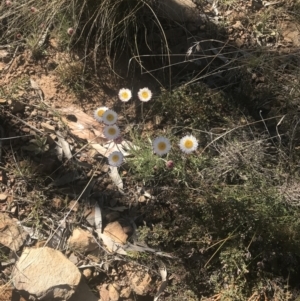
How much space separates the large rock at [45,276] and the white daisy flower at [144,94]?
37.5 inches

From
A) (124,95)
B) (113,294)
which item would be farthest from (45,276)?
(124,95)

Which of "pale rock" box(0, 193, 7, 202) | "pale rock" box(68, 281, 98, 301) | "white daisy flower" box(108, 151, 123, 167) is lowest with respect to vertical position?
"pale rock" box(68, 281, 98, 301)

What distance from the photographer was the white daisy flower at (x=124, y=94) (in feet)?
8.64

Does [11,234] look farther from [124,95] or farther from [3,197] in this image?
[124,95]

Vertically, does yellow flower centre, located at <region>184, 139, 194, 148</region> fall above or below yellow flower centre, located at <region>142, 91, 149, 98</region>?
below

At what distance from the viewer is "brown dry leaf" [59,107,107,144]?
265 cm

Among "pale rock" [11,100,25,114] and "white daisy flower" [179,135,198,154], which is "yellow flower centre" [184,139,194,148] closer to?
"white daisy flower" [179,135,198,154]

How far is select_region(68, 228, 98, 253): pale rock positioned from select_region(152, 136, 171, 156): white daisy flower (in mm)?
563

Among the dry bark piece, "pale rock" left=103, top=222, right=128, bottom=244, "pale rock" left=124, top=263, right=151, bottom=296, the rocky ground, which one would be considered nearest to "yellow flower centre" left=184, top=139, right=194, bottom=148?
the rocky ground

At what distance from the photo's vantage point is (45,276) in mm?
2195

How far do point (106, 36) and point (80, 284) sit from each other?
4.41 ft

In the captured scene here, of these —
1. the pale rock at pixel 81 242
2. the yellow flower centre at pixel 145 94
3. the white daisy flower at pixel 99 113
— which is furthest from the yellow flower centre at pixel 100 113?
the pale rock at pixel 81 242

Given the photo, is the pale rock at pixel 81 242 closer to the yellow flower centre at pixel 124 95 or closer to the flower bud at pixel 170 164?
the flower bud at pixel 170 164

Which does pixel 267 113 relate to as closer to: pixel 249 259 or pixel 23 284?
pixel 249 259
